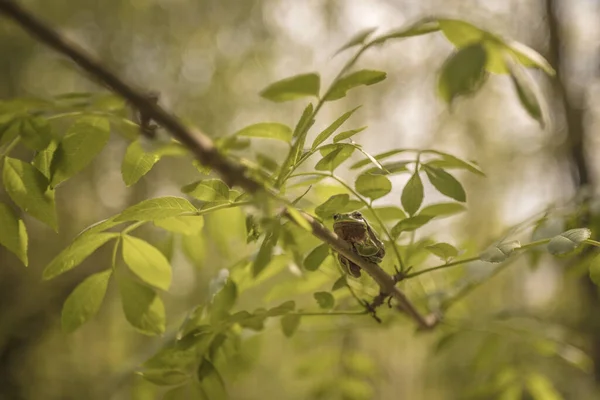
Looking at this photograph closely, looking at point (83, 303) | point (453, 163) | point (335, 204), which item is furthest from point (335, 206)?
point (83, 303)

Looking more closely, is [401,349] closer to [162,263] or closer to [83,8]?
[162,263]

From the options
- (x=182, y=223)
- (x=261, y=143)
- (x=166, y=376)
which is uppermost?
(x=182, y=223)

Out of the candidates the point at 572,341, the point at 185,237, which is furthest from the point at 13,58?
the point at 572,341

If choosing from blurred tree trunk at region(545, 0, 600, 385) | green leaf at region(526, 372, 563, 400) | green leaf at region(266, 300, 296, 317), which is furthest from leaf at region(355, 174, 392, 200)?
blurred tree trunk at region(545, 0, 600, 385)

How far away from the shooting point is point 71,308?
0.40 metres

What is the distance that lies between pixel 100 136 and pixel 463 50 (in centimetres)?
23

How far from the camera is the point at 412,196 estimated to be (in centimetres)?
39

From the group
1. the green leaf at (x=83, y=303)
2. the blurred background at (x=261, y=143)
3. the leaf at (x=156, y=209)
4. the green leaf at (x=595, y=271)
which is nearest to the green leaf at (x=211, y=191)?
the leaf at (x=156, y=209)

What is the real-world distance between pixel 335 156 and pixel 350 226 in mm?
49

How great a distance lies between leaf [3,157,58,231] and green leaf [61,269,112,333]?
0.09 meters

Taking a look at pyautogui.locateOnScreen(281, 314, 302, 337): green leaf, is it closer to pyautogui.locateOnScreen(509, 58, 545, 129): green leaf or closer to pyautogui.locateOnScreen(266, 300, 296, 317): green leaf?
pyautogui.locateOnScreen(266, 300, 296, 317): green leaf

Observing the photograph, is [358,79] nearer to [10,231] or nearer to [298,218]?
[298,218]

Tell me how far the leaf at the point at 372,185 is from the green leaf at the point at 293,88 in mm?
98

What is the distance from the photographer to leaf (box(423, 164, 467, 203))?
388 mm
